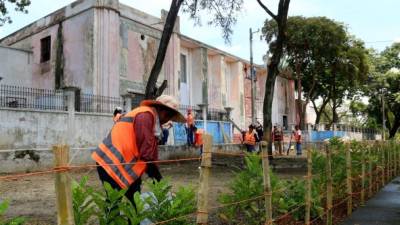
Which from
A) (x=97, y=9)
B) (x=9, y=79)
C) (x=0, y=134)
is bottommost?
(x=0, y=134)

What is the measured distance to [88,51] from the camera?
20.9m

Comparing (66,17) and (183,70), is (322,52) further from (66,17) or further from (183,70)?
(66,17)

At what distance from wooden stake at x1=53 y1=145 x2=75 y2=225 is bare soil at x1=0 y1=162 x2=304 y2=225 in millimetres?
1537

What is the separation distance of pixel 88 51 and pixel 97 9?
188cm

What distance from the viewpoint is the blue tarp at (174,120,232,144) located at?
2039 cm

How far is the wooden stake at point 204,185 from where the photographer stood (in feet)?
12.5

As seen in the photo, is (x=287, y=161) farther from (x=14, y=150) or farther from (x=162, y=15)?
(x=162, y=15)

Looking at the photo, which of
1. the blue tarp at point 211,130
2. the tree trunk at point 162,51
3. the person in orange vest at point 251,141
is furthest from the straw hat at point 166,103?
the blue tarp at point 211,130

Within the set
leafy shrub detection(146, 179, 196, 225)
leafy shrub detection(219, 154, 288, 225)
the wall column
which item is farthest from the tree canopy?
leafy shrub detection(146, 179, 196, 225)

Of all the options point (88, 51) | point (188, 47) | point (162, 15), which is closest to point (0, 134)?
point (88, 51)

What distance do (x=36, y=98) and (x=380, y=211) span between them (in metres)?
10.9

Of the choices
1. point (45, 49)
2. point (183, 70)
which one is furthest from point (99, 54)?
point (183, 70)

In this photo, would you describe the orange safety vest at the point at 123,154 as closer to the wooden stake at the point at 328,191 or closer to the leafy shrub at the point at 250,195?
the leafy shrub at the point at 250,195

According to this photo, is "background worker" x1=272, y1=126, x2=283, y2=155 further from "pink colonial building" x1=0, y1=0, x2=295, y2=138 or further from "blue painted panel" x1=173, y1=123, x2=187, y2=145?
"blue painted panel" x1=173, y1=123, x2=187, y2=145
